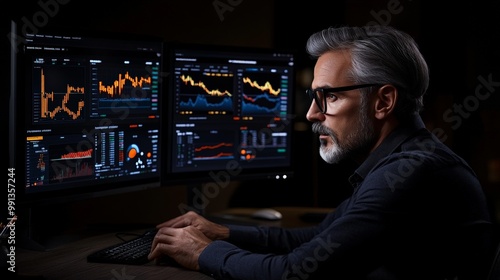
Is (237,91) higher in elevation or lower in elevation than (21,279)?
higher

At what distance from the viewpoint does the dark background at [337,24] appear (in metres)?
2.83

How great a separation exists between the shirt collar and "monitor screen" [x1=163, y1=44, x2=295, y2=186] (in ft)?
2.75

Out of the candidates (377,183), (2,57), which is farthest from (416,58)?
(2,57)

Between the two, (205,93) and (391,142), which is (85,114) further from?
(391,142)

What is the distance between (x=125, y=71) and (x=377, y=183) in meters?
0.99

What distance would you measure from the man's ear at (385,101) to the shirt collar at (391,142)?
55mm

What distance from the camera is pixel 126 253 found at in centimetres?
189

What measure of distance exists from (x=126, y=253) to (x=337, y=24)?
202 cm

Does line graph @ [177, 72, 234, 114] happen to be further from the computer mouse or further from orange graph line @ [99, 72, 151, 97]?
the computer mouse

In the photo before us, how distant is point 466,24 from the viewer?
12.4 ft

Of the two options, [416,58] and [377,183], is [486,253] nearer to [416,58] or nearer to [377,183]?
[377,183]

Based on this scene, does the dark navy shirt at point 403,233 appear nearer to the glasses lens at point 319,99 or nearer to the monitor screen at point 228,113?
the glasses lens at point 319,99

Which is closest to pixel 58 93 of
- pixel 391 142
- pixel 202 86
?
pixel 202 86

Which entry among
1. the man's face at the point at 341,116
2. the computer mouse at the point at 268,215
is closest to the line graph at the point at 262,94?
the computer mouse at the point at 268,215
